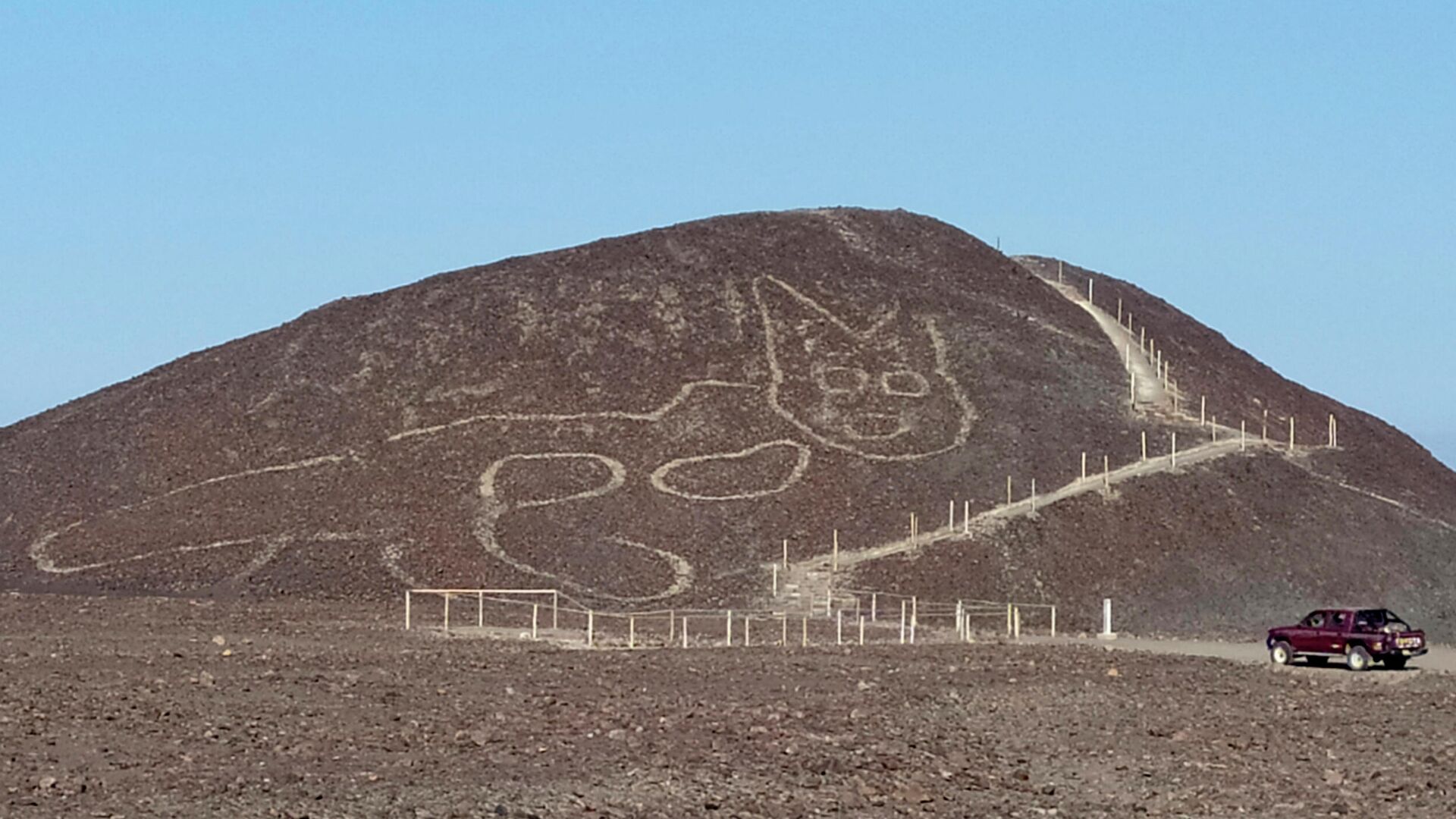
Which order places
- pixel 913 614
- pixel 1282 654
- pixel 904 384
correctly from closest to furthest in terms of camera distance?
1. pixel 1282 654
2. pixel 913 614
3. pixel 904 384

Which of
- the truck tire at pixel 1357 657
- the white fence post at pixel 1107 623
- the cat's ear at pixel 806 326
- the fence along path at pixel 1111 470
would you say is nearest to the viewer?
the truck tire at pixel 1357 657

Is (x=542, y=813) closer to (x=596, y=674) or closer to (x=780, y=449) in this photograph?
(x=596, y=674)

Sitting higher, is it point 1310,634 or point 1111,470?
Result: point 1111,470

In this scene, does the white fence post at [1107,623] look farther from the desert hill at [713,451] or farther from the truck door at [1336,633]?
the truck door at [1336,633]

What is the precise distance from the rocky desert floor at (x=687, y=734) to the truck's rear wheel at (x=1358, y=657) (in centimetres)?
115

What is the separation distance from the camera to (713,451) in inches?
2778

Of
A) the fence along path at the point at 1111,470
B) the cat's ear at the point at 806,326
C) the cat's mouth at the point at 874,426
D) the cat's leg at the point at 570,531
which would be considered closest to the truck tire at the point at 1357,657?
the fence along path at the point at 1111,470

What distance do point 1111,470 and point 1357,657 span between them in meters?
27.6

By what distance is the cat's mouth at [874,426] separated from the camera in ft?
235

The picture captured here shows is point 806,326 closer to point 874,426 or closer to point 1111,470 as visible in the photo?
point 874,426

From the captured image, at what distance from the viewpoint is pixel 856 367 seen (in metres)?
76.3

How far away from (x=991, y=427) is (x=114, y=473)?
102 ft

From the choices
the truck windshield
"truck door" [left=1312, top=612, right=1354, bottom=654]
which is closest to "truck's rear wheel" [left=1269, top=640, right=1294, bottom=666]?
"truck door" [left=1312, top=612, right=1354, bottom=654]

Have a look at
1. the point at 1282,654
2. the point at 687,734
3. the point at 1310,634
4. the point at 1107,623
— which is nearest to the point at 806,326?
the point at 1107,623
